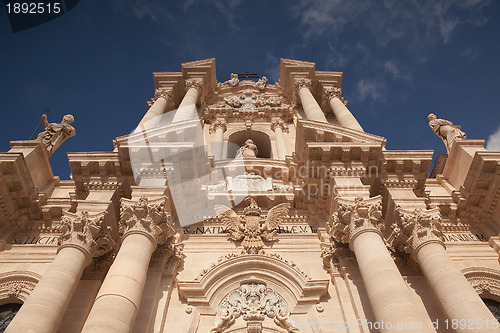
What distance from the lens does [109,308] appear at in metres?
8.17

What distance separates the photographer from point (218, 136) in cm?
2150

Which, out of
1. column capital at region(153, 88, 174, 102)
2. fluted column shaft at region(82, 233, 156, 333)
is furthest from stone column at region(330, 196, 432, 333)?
column capital at region(153, 88, 174, 102)

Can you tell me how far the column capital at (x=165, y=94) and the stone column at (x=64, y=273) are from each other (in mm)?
13455

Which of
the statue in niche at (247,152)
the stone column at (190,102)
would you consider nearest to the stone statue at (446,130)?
the statue in niche at (247,152)

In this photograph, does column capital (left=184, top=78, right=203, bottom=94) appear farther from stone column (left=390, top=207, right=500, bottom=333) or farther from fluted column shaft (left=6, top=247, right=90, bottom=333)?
stone column (left=390, top=207, right=500, bottom=333)

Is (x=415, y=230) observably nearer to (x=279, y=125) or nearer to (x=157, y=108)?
(x=279, y=125)

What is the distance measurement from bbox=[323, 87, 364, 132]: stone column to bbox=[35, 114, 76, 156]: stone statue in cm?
1248

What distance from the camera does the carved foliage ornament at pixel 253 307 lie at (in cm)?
1024

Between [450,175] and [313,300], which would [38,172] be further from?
[450,175]

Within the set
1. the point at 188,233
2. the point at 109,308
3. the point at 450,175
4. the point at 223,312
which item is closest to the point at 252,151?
the point at 188,233

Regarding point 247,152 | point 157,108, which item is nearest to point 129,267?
point 247,152

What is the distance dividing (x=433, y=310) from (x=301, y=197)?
18.5ft

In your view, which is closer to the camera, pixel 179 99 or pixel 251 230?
pixel 251 230

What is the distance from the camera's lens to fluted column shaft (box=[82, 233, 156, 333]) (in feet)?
26.0
